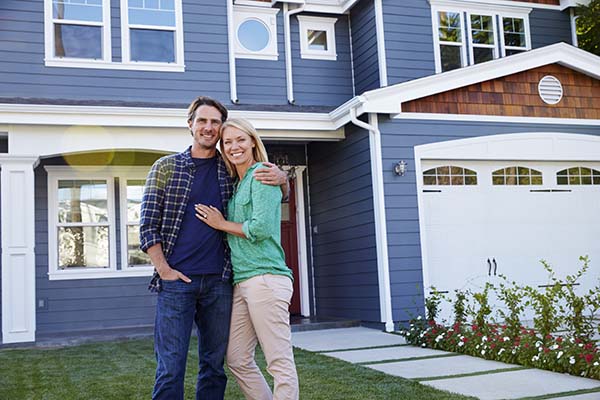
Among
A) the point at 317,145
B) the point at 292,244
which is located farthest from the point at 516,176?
the point at 292,244

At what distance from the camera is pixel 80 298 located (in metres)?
9.46

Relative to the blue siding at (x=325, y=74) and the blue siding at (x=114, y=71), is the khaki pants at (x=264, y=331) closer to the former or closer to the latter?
the blue siding at (x=114, y=71)

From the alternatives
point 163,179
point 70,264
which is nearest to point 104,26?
point 70,264

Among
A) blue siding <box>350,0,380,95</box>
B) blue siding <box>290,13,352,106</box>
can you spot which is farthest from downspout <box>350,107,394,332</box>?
blue siding <box>290,13,352,106</box>

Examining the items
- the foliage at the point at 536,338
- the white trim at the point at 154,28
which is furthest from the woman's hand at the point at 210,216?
the white trim at the point at 154,28

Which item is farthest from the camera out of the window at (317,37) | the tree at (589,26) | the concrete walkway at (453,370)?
the tree at (589,26)

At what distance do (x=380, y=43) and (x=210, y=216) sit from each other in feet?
24.9

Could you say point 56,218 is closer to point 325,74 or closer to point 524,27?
point 325,74

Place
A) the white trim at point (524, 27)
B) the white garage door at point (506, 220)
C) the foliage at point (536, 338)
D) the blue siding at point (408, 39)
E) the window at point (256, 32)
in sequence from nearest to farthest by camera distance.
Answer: the foliage at point (536, 338), the white garage door at point (506, 220), the blue siding at point (408, 39), the window at point (256, 32), the white trim at point (524, 27)

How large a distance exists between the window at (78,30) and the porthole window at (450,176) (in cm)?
473

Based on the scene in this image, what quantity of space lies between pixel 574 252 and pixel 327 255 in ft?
11.7

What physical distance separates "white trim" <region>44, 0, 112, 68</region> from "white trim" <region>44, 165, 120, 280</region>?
158cm

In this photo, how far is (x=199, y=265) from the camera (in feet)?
9.61

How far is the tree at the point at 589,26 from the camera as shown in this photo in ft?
37.3
